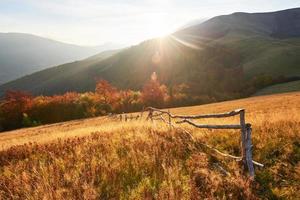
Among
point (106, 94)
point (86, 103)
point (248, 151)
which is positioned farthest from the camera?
point (106, 94)

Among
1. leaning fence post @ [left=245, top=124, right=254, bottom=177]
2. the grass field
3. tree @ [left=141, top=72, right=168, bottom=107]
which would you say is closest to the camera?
the grass field

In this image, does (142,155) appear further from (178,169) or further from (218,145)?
(218,145)

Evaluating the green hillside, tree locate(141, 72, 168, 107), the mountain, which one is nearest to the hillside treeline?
tree locate(141, 72, 168, 107)

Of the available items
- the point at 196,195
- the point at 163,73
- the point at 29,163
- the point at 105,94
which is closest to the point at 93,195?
the point at 196,195

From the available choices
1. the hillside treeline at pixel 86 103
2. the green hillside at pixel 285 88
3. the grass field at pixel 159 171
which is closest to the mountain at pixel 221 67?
the hillside treeline at pixel 86 103

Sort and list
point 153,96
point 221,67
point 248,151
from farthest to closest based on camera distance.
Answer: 1. point 221,67
2. point 153,96
3. point 248,151

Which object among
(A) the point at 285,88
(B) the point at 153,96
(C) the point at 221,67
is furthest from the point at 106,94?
(C) the point at 221,67

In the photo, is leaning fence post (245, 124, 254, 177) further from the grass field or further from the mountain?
the mountain

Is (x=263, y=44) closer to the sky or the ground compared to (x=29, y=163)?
closer to the sky

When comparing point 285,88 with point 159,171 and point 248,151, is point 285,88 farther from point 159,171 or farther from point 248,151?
point 159,171

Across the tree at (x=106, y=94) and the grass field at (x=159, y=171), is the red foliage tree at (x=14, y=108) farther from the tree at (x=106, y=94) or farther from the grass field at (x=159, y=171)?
the grass field at (x=159, y=171)

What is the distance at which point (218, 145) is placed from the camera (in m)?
9.40

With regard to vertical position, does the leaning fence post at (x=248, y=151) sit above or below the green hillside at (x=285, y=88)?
above

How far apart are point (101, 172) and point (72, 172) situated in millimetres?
712
